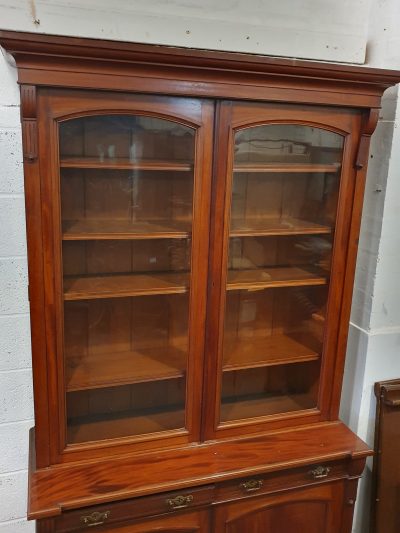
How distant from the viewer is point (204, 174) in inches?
60.5

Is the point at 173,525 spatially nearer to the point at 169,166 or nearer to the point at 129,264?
the point at 129,264

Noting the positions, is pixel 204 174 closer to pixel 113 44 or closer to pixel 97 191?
pixel 97 191

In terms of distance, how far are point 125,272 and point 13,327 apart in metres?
0.45

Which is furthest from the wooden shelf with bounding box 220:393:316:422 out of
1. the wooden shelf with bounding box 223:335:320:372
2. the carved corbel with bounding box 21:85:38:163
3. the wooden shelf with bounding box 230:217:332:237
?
the carved corbel with bounding box 21:85:38:163

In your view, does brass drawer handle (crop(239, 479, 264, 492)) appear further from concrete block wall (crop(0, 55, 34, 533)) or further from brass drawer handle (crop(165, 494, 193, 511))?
concrete block wall (crop(0, 55, 34, 533))

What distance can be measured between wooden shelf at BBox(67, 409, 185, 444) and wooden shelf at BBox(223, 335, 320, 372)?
26 centimetres

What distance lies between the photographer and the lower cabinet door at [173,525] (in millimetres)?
1561

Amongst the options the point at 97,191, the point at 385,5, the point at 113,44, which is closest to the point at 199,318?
the point at 97,191

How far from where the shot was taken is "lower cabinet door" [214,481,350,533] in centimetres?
169

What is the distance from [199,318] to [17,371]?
70 cm

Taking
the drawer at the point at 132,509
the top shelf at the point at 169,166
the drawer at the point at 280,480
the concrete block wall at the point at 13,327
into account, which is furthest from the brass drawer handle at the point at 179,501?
the top shelf at the point at 169,166

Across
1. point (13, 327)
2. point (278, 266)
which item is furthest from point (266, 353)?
point (13, 327)

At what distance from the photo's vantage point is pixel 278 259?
186cm

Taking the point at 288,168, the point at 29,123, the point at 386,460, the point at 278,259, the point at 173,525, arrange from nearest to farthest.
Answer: the point at 29,123, the point at 173,525, the point at 288,168, the point at 278,259, the point at 386,460
